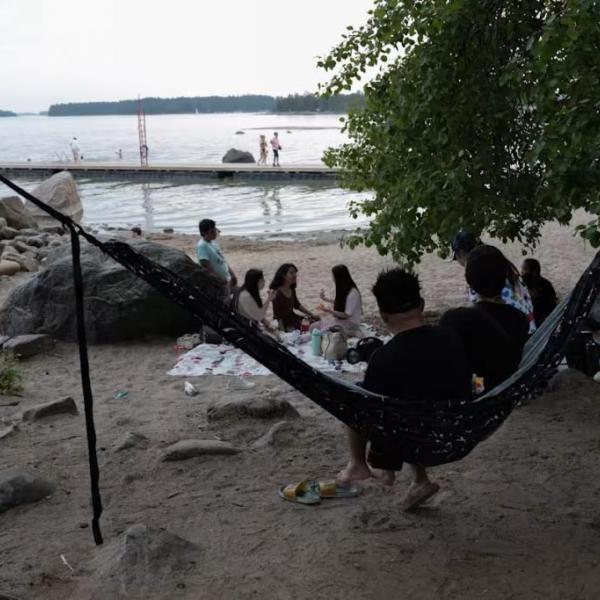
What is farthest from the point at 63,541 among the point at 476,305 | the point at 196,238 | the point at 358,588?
the point at 196,238

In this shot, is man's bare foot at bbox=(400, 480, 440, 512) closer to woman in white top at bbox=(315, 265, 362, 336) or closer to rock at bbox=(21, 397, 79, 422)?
rock at bbox=(21, 397, 79, 422)

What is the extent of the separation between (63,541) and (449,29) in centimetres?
367

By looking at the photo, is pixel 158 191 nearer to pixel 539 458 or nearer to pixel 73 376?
pixel 73 376

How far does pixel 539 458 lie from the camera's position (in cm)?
369

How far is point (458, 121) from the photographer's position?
16.2 feet

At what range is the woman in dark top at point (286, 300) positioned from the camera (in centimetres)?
660

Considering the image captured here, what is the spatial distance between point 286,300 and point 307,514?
3640 millimetres

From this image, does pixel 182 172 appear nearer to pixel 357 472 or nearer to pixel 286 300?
pixel 286 300

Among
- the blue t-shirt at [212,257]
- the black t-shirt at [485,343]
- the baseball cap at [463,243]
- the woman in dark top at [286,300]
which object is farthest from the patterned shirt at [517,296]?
the blue t-shirt at [212,257]

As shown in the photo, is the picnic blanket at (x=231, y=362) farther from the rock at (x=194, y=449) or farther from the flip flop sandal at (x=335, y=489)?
the flip flop sandal at (x=335, y=489)

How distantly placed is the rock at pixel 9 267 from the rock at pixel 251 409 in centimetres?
766

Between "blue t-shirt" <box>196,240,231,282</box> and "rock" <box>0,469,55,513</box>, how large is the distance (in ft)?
12.6

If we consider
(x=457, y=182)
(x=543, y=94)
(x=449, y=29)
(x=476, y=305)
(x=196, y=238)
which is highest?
(x=449, y=29)

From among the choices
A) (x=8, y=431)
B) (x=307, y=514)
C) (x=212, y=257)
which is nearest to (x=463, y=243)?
(x=307, y=514)
